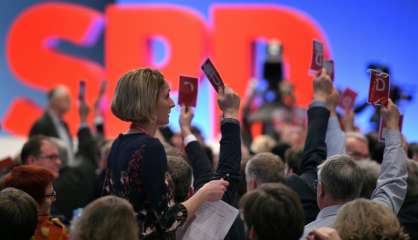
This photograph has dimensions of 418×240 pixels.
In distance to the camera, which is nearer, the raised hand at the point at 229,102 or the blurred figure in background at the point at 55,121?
the raised hand at the point at 229,102

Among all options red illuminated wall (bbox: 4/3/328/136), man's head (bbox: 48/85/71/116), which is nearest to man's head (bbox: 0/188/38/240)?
man's head (bbox: 48/85/71/116)

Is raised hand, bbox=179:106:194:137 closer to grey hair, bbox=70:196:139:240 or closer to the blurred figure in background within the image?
grey hair, bbox=70:196:139:240

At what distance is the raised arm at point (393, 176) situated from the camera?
368 centimetres

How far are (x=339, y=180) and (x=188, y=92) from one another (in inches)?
36.7

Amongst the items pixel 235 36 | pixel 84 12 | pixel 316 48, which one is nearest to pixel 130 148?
pixel 316 48

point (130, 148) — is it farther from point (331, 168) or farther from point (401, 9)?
point (401, 9)

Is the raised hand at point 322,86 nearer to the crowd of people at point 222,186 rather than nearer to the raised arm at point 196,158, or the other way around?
the crowd of people at point 222,186

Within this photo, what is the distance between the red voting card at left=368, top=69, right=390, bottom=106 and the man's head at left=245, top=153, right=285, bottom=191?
0.62 meters

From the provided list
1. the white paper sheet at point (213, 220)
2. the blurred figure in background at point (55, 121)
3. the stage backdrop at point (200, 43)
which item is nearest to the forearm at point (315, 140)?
the white paper sheet at point (213, 220)

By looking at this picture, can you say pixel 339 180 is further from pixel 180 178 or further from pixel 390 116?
pixel 180 178

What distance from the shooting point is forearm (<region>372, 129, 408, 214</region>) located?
3.68 m

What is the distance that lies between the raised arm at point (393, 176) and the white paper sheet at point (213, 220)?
78 cm

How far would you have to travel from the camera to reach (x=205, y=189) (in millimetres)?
3096

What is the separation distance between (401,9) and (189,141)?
813 centimetres
